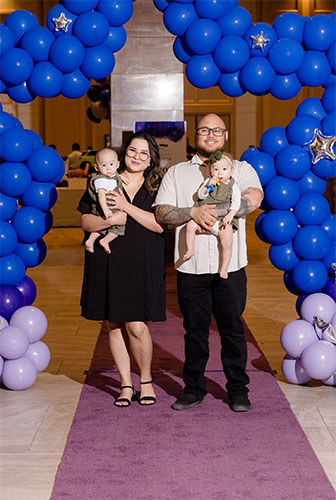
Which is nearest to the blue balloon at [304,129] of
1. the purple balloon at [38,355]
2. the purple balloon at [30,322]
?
the purple balloon at [30,322]

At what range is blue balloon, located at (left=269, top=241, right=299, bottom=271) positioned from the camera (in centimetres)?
489

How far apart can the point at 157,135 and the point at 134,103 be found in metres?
0.48

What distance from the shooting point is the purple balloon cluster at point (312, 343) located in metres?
4.62

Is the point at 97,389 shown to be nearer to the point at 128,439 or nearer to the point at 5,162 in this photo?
the point at 128,439

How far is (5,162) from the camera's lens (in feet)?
15.8

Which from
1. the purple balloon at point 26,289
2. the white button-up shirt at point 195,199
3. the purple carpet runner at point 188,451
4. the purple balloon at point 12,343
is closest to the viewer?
the purple carpet runner at point 188,451

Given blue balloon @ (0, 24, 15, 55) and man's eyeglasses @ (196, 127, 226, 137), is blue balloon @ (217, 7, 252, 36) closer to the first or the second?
man's eyeglasses @ (196, 127, 226, 137)

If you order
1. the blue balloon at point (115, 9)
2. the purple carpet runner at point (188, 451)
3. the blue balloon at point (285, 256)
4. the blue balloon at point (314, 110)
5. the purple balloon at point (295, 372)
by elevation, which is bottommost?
the purple carpet runner at point (188, 451)

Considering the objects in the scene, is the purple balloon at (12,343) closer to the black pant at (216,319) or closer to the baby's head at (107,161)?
the black pant at (216,319)

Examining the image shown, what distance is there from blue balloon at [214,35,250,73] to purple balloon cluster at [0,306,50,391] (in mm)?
1945

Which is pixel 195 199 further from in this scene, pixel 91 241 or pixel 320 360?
pixel 320 360

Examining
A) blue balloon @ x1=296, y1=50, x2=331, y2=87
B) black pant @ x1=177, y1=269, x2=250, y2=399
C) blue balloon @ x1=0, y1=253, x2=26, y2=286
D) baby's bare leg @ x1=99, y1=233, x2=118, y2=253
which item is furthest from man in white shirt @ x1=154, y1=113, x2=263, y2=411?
blue balloon @ x1=0, y1=253, x2=26, y2=286

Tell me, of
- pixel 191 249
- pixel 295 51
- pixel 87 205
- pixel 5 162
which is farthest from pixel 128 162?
pixel 295 51

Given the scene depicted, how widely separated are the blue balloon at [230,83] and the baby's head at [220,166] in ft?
3.02
